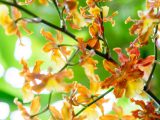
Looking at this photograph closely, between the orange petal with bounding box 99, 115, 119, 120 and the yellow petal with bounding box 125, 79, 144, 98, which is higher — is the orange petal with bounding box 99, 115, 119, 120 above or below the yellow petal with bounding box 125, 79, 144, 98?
below

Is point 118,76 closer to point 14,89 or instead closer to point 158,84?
point 158,84

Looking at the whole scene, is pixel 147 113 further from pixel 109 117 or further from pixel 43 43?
pixel 43 43

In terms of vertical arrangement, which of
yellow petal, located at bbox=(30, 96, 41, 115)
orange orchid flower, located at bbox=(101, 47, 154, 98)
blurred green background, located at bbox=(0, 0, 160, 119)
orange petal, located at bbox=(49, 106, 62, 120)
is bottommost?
blurred green background, located at bbox=(0, 0, 160, 119)

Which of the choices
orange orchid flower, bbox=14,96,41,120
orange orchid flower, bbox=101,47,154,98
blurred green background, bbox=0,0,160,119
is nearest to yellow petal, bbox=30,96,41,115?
orange orchid flower, bbox=14,96,41,120

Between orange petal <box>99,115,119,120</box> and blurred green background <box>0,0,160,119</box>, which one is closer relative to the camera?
orange petal <box>99,115,119,120</box>

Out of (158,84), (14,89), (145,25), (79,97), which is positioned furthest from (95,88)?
(14,89)

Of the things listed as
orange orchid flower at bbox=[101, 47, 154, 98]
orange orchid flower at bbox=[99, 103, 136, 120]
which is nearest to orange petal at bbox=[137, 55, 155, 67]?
orange orchid flower at bbox=[101, 47, 154, 98]

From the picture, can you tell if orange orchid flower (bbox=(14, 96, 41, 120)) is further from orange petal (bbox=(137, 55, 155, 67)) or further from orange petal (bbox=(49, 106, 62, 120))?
orange petal (bbox=(137, 55, 155, 67))

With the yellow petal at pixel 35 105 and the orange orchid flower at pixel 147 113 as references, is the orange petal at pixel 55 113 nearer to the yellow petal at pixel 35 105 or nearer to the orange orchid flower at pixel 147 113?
the yellow petal at pixel 35 105

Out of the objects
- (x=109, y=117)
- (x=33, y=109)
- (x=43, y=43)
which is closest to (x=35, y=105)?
(x=33, y=109)
